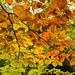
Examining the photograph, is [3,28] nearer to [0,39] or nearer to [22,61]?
[0,39]

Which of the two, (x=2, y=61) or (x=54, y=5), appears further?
(x=2, y=61)

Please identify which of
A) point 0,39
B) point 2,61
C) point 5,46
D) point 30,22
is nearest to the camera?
point 30,22

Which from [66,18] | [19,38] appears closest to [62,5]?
[66,18]

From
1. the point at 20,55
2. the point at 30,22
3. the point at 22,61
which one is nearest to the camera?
the point at 30,22

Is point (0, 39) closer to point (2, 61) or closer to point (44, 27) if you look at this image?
point (44, 27)

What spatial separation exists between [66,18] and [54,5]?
23 cm

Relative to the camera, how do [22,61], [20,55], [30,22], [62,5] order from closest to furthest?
1. [62,5]
2. [30,22]
3. [20,55]
4. [22,61]

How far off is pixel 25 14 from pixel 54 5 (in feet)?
0.78

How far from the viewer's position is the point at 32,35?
1.22 meters

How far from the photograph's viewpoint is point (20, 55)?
4.88 ft

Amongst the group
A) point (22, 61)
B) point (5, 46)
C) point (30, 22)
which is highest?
point (30, 22)

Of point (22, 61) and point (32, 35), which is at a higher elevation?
point (32, 35)

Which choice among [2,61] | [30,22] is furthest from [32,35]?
[2,61]

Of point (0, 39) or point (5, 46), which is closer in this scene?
point (0, 39)
